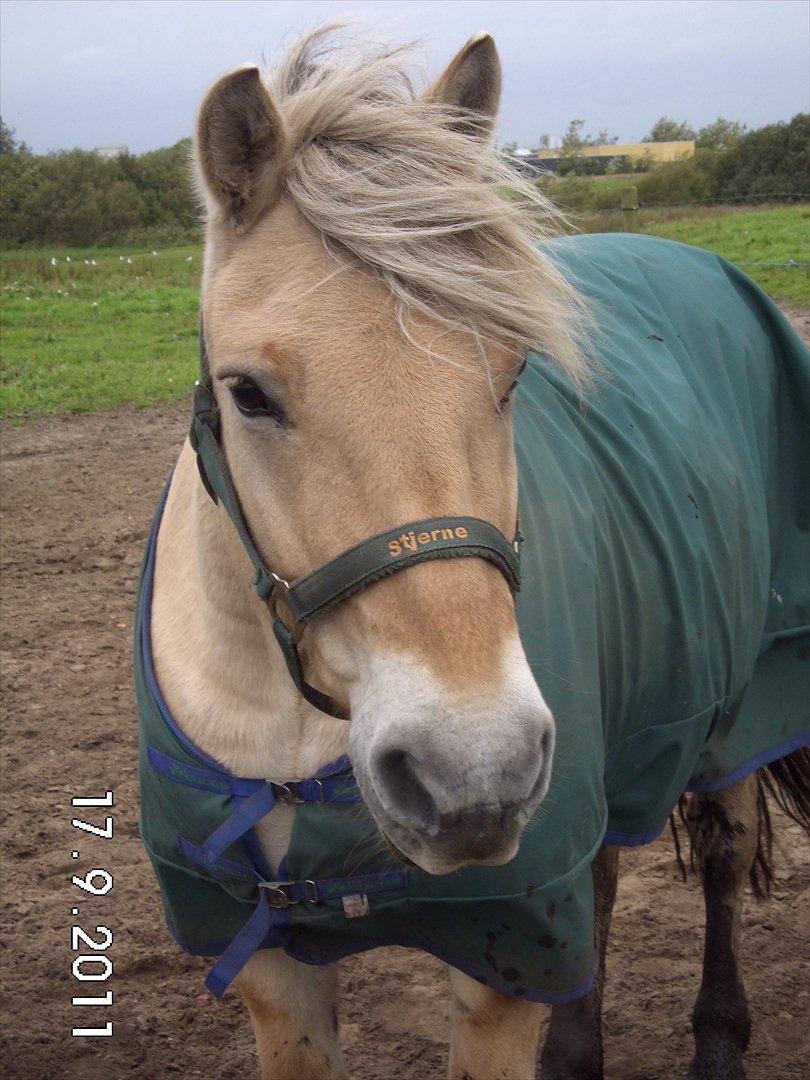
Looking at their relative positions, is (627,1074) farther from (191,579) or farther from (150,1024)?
(191,579)

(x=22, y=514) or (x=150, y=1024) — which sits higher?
(x=22, y=514)

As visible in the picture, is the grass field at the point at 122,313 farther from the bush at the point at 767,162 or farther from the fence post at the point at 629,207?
the bush at the point at 767,162

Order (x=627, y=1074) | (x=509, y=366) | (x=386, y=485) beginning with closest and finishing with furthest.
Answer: (x=386, y=485) < (x=509, y=366) < (x=627, y=1074)

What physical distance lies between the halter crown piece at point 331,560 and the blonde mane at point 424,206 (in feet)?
1.06

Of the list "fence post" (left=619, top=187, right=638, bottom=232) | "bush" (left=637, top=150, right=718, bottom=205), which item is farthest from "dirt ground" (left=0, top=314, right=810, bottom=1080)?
"bush" (left=637, top=150, right=718, bottom=205)

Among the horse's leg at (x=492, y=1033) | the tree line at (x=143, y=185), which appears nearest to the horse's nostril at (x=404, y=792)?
the horse's leg at (x=492, y=1033)

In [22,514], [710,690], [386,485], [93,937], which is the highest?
[386,485]

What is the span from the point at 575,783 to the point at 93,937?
191 cm

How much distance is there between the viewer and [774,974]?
308 centimetres

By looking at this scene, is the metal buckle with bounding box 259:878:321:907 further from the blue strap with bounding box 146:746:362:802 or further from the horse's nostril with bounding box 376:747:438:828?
the horse's nostril with bounding box 376:747:438:828

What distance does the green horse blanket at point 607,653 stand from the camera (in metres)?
1.88

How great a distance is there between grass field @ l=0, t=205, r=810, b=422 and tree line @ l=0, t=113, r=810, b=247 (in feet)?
17.3

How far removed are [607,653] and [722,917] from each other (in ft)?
3.88

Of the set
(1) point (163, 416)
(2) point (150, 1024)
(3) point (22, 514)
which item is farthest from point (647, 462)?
(1) point (163, 416)
